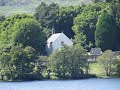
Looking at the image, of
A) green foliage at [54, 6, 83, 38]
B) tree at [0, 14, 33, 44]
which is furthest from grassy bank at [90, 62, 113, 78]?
green foliage at [54, 6, 83, 38]

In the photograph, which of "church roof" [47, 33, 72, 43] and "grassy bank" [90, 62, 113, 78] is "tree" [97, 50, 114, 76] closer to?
"grassy bank" [90, 62, 113, 78]

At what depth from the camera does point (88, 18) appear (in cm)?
12731

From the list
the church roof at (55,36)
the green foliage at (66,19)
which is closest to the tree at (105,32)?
the church roof at (55,36)

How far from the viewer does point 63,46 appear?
102m

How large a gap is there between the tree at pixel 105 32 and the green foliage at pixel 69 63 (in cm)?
2018

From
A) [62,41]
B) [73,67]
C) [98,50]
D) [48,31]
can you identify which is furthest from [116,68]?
[48,31]

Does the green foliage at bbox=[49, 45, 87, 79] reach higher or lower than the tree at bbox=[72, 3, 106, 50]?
lower

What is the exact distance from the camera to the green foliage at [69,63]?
9888cm

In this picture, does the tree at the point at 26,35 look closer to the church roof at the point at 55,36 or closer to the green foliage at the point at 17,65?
the church roof at the point at 55,36

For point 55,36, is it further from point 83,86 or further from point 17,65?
point 83,86

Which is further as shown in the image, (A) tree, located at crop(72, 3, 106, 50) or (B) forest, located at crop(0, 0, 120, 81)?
(A) tree, located at crop(72, 3, 106, 50)

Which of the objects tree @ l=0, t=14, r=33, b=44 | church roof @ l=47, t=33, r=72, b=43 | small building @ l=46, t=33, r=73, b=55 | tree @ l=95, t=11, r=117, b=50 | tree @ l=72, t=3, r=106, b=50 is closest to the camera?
tree @ l=95, t=11, r=117, b=50

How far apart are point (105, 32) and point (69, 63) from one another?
21977 mm

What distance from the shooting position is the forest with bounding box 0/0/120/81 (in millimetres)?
99188
